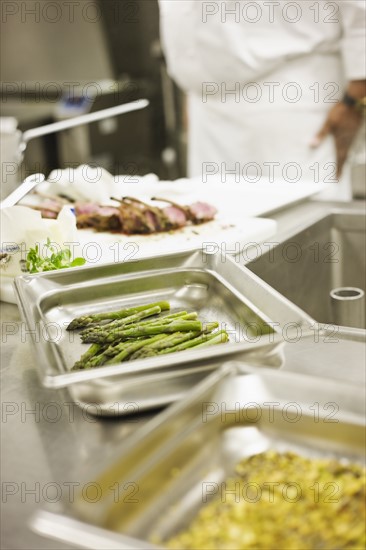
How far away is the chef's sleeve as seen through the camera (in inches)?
97.7

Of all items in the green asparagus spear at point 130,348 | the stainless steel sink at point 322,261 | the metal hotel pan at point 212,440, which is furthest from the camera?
the stainless steel sink at point 322,261

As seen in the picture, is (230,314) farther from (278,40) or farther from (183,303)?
(278,40)

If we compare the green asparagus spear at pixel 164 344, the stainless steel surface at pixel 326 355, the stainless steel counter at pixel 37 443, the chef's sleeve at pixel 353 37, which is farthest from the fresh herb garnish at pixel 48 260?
the chef's sleeve at pixel 353 37

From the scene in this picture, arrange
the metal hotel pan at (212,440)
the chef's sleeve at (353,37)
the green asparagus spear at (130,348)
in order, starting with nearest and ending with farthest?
the metal hotel pan at (212,440) < the green asparagus spear at (130,348) < the chef's sleeve at (353,37)

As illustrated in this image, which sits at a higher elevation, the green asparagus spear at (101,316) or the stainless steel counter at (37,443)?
the green asparagus spear at (101,316)

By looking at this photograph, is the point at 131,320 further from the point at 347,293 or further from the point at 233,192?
the point at 233,192

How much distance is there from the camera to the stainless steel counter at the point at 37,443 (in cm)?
74

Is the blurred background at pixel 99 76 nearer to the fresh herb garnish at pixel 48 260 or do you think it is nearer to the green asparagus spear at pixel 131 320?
the fresh herb garnish at pixel 48 260

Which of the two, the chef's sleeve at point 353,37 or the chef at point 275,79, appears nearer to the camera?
the chef's sleeve at point 353,37

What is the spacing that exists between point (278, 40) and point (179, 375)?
2185mm

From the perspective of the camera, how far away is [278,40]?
2723mm

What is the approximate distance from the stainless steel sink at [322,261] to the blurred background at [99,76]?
303cm

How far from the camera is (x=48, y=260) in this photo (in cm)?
138

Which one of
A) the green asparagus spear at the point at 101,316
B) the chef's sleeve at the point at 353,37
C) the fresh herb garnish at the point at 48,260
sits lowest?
the green asparagus spear at the point at 101,316
